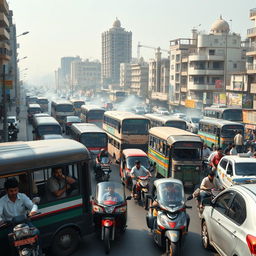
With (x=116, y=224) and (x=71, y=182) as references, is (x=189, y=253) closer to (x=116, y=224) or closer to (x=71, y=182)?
(x=116, y=224)

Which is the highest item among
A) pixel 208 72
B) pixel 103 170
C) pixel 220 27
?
pixel 220 27

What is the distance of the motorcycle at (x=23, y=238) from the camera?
7035 mm

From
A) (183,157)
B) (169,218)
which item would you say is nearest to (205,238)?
(169,218)

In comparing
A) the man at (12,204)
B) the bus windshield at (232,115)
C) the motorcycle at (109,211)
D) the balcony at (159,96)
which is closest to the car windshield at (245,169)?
the motorcycle at (109,211)

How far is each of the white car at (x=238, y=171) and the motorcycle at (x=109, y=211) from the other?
5.10m

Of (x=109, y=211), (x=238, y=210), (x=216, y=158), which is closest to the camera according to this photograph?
(x=238, y=210)

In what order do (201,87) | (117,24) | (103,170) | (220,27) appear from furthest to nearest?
(117,24)
(220,27)
(201,87)
(103,170)

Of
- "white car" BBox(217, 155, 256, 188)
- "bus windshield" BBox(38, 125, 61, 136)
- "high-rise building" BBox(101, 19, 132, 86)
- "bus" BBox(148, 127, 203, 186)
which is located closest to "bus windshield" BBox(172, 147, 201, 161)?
"bus" BBox(148, 127, 203, 186)

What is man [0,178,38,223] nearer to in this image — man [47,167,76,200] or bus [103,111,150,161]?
man [47,167,76,200]

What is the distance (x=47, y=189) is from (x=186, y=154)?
9054 mm

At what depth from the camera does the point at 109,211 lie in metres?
10.2

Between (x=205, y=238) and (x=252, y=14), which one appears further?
(x=252, y=14)

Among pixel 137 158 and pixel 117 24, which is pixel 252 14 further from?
pixel 117 24

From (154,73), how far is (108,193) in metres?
90.4
